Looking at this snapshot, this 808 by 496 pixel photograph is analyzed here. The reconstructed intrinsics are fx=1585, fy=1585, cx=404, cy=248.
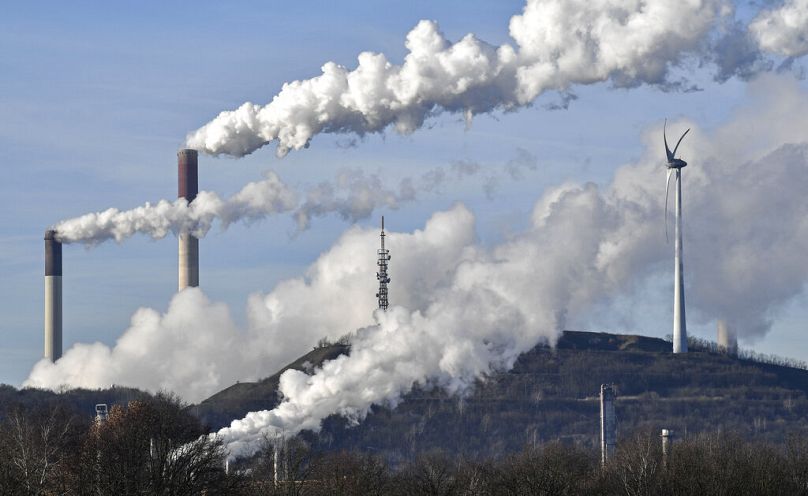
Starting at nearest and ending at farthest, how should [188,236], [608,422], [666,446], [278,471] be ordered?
[278,471], [666,446], [608,422], [188,236]

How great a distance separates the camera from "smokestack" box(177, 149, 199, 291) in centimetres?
18088

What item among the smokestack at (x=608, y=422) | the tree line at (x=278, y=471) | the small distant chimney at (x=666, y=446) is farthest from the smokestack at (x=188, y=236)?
the small distant chimney at (x=666, y=446)

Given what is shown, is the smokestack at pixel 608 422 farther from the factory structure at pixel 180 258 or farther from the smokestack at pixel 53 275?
the smokestack at pixel 53 275

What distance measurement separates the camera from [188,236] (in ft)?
605

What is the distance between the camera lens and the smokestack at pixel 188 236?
7121 inches

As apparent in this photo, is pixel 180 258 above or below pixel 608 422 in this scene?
Result: above

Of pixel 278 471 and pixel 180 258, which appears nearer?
pixel 278 471

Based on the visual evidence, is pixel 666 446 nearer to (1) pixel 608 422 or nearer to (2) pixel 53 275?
(1) pixel 608 422

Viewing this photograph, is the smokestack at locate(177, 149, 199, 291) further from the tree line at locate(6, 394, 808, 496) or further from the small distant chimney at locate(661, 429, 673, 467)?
the small distant chimney at locate(661, 429, 673, 467)

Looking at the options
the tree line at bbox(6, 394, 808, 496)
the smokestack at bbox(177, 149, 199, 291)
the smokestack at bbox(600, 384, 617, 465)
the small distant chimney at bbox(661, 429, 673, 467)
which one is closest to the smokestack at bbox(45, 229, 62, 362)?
the smokestack at bbox(177, 149, 199, 291)

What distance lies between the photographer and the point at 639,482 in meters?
102

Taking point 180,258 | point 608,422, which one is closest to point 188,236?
point 180,258

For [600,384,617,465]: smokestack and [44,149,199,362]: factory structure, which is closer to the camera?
[600,384,617,465]: smokestack

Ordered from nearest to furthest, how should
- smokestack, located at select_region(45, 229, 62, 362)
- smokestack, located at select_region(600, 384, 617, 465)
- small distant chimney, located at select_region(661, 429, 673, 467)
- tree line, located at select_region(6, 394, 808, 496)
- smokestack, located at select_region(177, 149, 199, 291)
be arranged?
tree line, located at select_region(6, 394, 808, 496) < small distant chimney, located at select_region(661, 429, 673, 467) < smokestack, located at select_region(600, 384, 617, 465) < smokestack, located at select_region(177, 149, 199, 291) < smokestack, located at select_region(45, 229, 62, 362)
